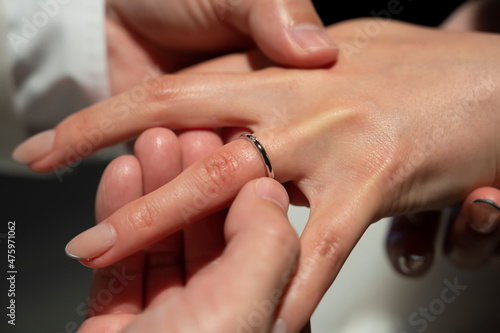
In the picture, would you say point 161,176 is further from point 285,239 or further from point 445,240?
point 445,240

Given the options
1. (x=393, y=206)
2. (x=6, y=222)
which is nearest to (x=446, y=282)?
(x=393, y=206)

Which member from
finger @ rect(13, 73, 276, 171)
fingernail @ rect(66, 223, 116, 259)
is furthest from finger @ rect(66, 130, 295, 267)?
finger @ rect(13, 73, 276, 171)

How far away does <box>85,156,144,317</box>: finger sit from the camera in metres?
0.57

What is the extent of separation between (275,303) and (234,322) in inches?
2.3

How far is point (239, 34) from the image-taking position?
787 millimetres

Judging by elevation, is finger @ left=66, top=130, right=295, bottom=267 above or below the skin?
above

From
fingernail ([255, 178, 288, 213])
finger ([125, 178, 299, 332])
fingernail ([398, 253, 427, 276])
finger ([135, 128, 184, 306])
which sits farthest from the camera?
fingernail ([398, 253, 427, 276])

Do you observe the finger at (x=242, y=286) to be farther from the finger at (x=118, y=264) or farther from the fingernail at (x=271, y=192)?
the finger at (x=118, y=264)

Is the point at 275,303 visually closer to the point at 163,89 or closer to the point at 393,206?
the point at 393,206

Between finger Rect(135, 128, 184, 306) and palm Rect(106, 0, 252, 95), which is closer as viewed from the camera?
finger Rect(135, 128, 184, 306)

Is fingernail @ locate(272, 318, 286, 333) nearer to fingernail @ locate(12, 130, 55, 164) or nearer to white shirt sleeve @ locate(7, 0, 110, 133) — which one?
fingernail @ locate(12, 130, 55, 164)

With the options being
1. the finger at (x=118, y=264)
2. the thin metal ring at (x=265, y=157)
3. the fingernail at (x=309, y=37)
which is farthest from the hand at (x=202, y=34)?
the finger at (x=118, y=264)

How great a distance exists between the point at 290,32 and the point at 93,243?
41cm

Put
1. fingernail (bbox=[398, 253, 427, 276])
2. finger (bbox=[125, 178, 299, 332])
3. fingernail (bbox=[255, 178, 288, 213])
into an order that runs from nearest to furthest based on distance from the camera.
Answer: finger (bbox=[125, 178, 299, 332]) < fingernail (bbox=[255, 178, 288, 213]) < fingernail (bbox=[398, 253, 427, 276])
